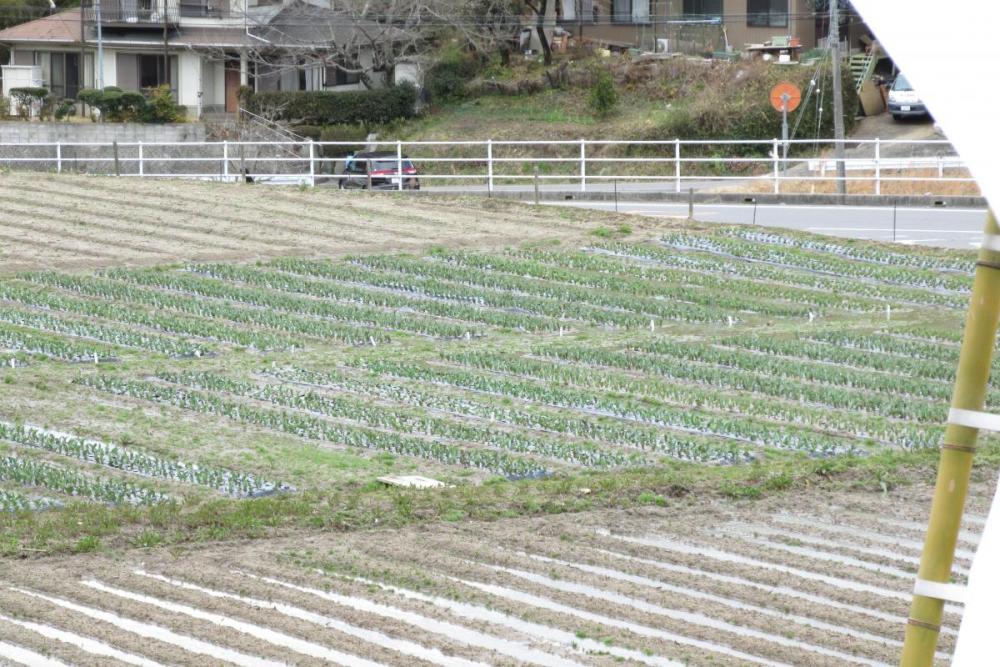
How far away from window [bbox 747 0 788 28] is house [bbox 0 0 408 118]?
1223 centimetres

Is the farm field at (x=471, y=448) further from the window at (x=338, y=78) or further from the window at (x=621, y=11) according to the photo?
the window at (x=621, y=11)

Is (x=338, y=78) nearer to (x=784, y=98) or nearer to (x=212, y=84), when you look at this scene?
(x=212, y=84)

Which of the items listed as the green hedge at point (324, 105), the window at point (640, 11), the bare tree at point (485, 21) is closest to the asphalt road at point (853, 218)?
the green hedge at point (324, 105)

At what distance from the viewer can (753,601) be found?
8.30 m

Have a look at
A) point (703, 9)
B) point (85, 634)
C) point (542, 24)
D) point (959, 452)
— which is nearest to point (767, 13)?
point (703, 9)

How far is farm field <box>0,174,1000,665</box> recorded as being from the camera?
797 centimetres

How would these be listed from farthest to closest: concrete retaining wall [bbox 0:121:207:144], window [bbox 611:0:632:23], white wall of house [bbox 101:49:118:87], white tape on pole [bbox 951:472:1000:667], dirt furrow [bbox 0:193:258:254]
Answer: window [bbox 611:0:632:23] → white wall of house [bbox 101:49:118:87] → concrete retaining wall [bbox 0:121:207:144] → dirt furrow [bbox 0:193:258:254] → white tape on pole [bbox 951:472:1000:667]

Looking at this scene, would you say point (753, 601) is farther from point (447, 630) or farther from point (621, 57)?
point (621, 57)

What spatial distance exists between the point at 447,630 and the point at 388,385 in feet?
22.6

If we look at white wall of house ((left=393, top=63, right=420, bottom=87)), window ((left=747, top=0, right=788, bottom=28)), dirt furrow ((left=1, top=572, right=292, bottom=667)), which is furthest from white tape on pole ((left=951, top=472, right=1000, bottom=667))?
window ((left=747, top=0, right=788, bottom=28))

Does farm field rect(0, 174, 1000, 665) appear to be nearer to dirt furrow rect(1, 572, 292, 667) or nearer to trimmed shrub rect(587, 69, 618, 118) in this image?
dirt furrow rect(1, 572, 292, 667)

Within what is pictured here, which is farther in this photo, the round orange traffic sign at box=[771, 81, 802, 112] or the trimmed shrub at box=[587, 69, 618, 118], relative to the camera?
the trimmed shrub at box=[587, 69, 618, 118]

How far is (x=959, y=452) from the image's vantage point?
116 inches

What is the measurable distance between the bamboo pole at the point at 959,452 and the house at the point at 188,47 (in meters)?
44.8
